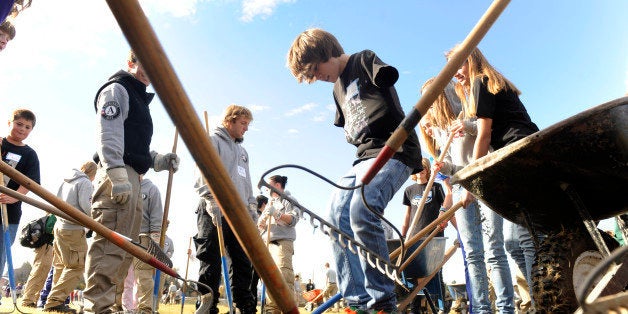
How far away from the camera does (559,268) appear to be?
1.78m

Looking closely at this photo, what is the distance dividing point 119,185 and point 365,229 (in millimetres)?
1880

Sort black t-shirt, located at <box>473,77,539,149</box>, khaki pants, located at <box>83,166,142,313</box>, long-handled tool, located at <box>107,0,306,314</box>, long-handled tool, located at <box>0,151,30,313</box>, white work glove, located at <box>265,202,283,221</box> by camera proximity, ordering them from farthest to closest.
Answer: white work glove, located at <box>265,202,283,221</box>, long-handled tool, located at <box>0,151,30,313</box>, khaki pants, located at <box>83,166,142,313</box>, black t-shirt, located at <box>473,77,539,149</box>, long-handled tool, located at <box>107,0,306,314</box>

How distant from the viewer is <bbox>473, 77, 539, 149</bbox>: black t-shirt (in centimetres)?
280

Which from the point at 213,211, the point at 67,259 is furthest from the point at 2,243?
the point at 213,211

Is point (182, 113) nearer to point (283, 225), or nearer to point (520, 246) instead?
point (520, 246)

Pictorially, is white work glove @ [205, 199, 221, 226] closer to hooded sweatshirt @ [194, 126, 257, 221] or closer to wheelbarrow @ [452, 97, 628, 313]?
hooded sweatshirt @ [194, 126, 257, 221]

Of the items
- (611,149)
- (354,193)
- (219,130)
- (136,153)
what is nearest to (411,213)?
(219,130)

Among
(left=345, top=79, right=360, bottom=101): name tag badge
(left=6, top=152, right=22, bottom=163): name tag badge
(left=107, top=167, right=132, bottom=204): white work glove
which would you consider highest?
Result: (left=6, top=152, right=22, bottom=163): name tag badge

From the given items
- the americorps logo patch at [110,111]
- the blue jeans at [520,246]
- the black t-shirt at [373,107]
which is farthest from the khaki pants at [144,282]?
the blue jeans at [520,246]

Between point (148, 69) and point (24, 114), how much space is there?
5.33 meters

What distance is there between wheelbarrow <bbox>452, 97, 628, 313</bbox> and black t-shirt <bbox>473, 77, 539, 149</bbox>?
2.84 ft

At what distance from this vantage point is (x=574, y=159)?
5.71 ft

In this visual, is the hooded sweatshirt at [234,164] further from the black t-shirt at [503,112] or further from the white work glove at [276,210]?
the black t-shirt at [503,112]

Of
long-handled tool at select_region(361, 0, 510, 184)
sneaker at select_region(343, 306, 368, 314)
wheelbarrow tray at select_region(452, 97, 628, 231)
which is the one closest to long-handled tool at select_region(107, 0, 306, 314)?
long-handled tool at select_region(361, 0, 510, 184)
